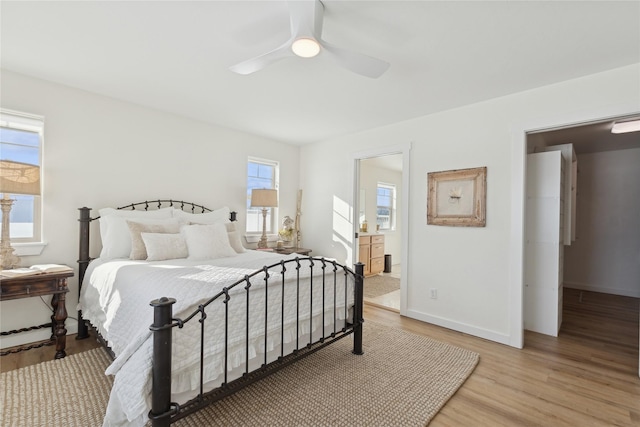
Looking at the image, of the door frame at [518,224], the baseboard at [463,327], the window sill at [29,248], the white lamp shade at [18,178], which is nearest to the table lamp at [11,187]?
the white lamp shade at [18,178]

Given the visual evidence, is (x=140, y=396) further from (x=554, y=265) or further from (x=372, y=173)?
(x=372, y=173)


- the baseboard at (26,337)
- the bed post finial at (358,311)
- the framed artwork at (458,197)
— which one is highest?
the framed artwork at (458,197)

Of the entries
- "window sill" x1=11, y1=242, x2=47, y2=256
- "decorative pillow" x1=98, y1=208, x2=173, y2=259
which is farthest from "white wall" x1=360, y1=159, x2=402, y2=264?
"window sill" x1=11, y1=242, x2=47, y2=256

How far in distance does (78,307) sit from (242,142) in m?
2.82

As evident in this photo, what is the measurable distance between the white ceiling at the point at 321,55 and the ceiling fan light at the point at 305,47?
0.75ft

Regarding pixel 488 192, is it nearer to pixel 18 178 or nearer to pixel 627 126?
pixel 627 126

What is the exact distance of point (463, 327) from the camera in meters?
3.26

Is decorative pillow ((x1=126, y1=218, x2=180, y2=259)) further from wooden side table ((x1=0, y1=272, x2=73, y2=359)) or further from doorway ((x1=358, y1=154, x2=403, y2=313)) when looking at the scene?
doorway ((x1=358, y1=154, x2=403, y2=313))

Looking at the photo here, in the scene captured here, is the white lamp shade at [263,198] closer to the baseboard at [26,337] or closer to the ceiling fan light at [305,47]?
the baseboard at [26,337]

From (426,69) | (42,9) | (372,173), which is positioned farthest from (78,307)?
(372,173)

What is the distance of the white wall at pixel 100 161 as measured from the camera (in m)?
2.78

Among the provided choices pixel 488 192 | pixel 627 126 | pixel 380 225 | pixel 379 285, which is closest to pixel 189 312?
pixel 488 192

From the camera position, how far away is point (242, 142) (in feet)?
14.7

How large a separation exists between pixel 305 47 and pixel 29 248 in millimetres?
3077
